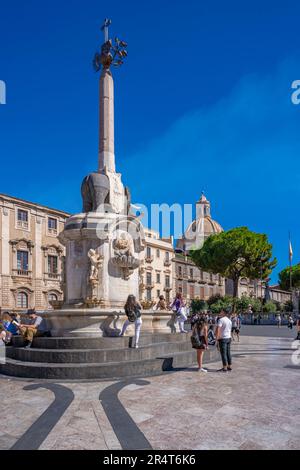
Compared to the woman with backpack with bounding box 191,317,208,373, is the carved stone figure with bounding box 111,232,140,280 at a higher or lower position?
higher

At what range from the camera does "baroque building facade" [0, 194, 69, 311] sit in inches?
1470

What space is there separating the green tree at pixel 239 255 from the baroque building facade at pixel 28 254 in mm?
20700

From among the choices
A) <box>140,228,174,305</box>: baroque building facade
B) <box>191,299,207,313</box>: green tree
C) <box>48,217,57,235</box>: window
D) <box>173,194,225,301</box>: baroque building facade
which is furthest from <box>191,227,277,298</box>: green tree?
<box>48,217,57,235</box>: window

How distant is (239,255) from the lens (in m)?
51.0

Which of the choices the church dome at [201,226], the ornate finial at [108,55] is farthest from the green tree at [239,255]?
the ornate finial at [108,55]

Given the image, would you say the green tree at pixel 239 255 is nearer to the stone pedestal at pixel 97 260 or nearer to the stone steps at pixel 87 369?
the stone pedestal at pixel 97 260

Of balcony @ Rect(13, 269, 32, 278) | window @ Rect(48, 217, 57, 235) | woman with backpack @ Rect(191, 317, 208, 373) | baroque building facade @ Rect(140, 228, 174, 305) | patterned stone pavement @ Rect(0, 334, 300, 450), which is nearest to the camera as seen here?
patterned stone pavement @ Rect(0, 334, 300, 450)

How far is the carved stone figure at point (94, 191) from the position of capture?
1263cm

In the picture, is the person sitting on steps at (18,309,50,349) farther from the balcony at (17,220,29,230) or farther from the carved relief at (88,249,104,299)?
the balcony at (17,220,29,230)

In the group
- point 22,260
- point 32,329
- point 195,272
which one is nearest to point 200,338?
point 32,329

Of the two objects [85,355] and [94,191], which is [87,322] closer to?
[85,355]

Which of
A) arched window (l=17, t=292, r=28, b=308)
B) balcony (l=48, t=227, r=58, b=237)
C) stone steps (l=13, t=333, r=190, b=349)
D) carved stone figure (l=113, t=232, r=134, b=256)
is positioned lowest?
arched window (l=17, t=292, r=28, b=308)

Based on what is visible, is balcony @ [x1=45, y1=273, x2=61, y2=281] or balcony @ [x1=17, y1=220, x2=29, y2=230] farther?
balcony @ [x1=45, y1=273, x2=61, y2=281]
